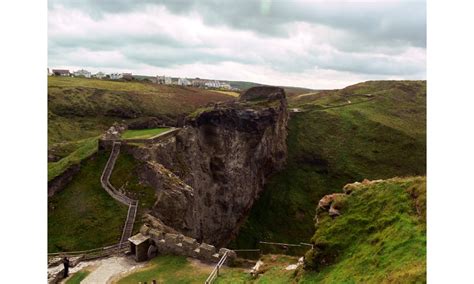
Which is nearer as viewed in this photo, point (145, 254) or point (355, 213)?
point (355, 213)

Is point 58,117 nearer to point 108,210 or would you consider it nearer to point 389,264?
point 108,210

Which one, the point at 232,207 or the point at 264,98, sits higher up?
the point at 264,98

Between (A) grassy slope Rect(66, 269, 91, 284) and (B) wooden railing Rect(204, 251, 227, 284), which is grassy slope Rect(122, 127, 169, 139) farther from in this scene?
(B) wooden railing Rect(204, 251, 227, 284)

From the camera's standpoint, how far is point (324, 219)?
19297 mm

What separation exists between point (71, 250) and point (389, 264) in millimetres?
27157

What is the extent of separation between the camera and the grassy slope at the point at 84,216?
32.7 meters

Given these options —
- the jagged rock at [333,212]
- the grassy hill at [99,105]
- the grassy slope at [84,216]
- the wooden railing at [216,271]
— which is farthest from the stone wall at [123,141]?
the grassy hill at [99,105]

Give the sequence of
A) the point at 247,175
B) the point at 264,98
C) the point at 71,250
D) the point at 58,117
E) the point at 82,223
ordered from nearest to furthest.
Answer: the point at 71,250, the point at 82,223, the point at 247,175, the point at 264,98, the point at 58,117

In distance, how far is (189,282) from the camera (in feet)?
77.5

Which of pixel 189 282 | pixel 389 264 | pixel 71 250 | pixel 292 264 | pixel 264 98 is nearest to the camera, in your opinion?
pixel 389 264

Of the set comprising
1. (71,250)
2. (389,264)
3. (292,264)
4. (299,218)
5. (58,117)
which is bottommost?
(299,218)

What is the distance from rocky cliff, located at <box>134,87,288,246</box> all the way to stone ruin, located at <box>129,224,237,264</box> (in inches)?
457

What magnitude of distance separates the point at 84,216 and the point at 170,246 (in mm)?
11837

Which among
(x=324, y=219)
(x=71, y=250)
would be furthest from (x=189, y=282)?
(x=71, y=250)
